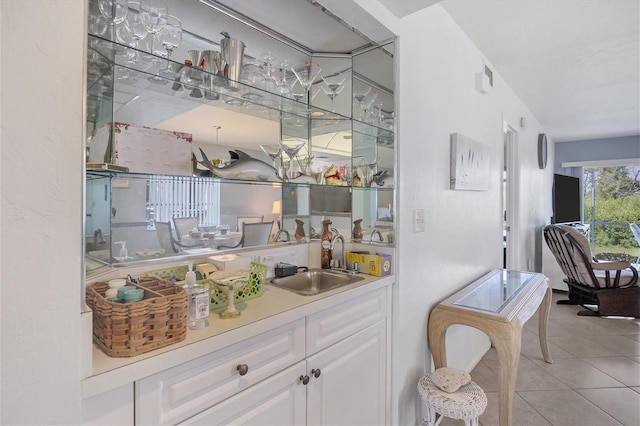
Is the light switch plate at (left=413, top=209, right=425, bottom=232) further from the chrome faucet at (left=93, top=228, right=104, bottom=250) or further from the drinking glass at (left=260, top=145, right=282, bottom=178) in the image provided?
the chrome faucet at (left=93, top=228, right=104, bottom=250)

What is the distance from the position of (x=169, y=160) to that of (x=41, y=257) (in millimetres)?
765

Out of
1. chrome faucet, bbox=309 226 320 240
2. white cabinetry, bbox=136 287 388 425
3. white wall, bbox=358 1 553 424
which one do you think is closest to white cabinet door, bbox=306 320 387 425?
white cabinetry, bbox=136 287 388 425

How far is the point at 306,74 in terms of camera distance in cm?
202

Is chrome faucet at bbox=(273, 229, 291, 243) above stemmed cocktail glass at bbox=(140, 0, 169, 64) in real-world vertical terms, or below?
below

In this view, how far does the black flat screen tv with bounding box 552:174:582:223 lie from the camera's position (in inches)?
213

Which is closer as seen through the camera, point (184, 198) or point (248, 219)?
point (184, 198)

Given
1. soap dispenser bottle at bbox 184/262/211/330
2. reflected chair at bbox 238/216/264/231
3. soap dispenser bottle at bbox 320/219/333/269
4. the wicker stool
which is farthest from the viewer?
soap dispenser bottle at bbox 320/219/333/269

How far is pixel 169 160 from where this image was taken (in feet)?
4.47

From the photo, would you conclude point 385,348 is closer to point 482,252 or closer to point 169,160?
point 169,160

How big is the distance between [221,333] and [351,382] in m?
0.75

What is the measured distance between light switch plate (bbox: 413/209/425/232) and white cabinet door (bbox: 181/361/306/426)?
3.25ft

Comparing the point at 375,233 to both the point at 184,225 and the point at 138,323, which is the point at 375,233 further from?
the point at 138,323

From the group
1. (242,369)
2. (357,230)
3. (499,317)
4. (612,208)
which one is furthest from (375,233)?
(612,208)

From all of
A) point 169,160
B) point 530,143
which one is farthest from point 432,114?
point 530,143
